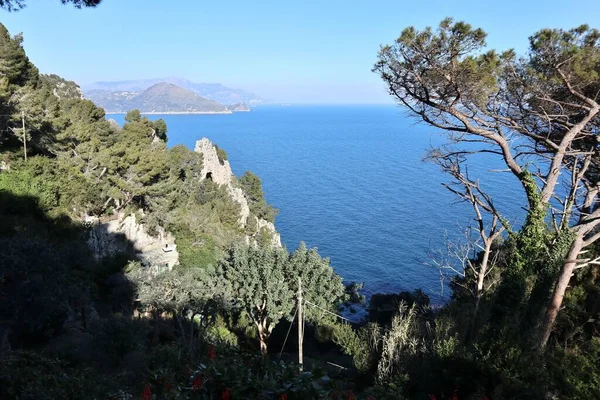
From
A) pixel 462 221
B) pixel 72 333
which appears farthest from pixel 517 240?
pixel 462 221

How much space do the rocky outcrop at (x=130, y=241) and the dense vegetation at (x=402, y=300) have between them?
73 centimetres

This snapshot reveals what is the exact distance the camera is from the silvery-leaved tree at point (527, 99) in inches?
312

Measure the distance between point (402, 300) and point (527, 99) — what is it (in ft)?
21.7

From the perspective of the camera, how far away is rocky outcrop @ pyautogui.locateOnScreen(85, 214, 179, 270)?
19078mm

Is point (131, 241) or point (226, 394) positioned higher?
point (226, 394)

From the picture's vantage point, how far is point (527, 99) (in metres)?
9.25

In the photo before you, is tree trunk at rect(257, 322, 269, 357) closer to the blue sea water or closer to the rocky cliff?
the rocky cliff

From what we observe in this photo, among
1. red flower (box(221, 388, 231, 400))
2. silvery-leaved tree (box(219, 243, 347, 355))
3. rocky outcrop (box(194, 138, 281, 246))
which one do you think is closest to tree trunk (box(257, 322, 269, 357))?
silvery-leaved tree (box(219, 243, 347, 355))

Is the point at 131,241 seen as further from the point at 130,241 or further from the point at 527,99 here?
the point at 527,99

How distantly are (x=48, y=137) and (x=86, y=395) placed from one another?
20.7 meters

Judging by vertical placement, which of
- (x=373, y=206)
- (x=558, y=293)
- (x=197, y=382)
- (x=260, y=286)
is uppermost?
(x=197, y=382)

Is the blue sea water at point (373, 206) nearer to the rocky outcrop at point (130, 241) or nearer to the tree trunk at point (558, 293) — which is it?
the tree trunk at point (558, 293)

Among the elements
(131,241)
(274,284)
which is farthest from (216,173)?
(274,284)

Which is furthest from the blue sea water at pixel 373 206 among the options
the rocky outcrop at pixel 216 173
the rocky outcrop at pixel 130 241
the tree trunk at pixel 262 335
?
the rocky outcrop at pixel 130 241
